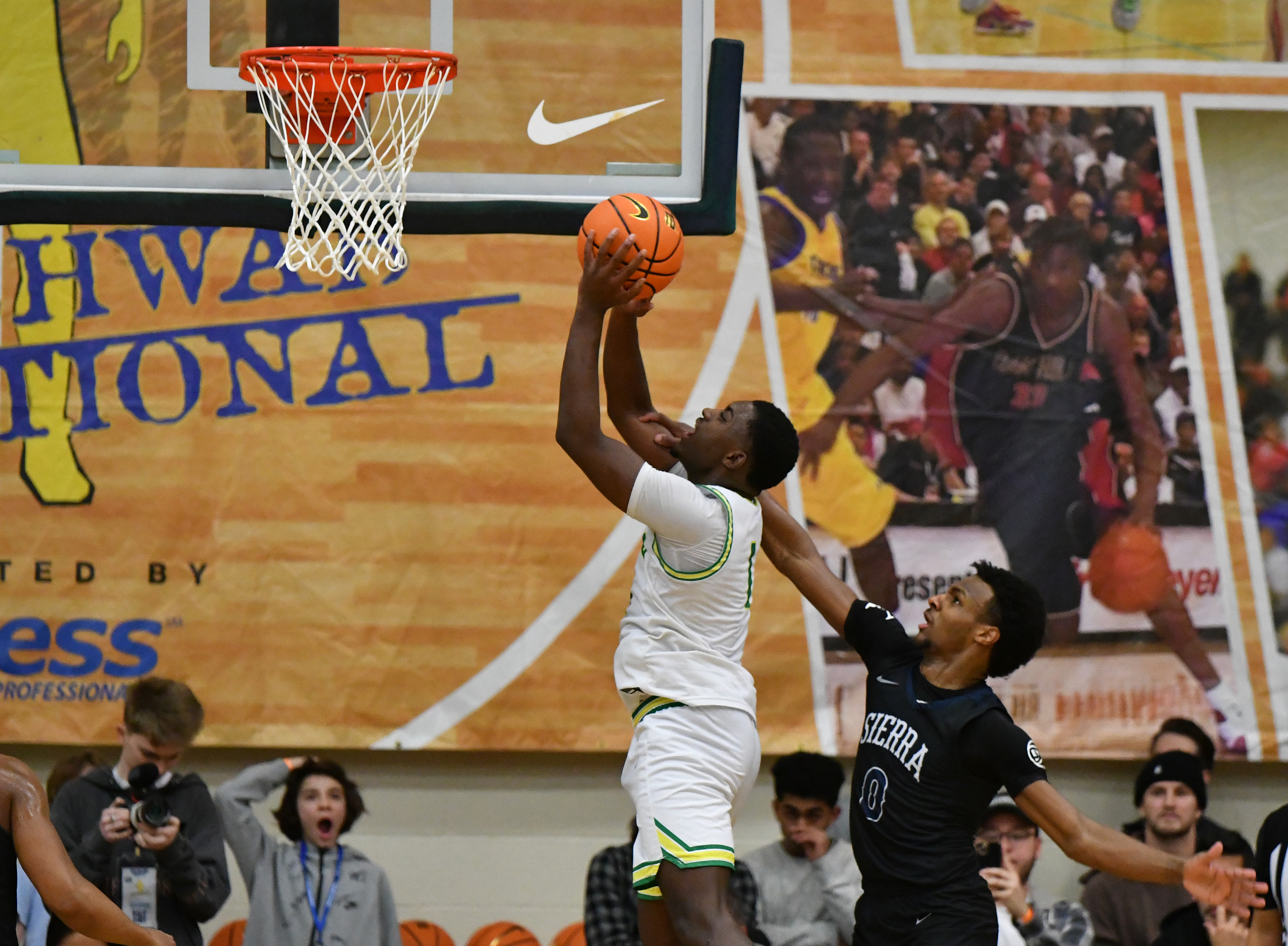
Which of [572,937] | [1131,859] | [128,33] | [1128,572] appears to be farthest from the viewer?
[1128,572]

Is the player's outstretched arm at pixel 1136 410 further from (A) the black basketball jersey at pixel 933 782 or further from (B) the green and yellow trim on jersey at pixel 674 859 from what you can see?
(B) the green and yellow trim on jersey at pixel 674 859

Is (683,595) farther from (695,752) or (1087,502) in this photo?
(1087,502)

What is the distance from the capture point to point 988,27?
7.43 meters

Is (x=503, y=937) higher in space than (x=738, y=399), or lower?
lower

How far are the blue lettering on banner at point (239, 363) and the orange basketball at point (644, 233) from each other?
8.91ft

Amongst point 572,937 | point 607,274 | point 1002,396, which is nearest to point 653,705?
point 607,274

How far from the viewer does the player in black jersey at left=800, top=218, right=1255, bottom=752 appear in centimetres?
734

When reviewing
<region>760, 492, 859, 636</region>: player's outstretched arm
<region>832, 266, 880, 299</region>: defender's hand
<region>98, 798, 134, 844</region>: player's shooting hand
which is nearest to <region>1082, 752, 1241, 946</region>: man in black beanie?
<region>832, 266, 880, 299</region>: defender's hand

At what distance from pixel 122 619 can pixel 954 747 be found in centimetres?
420

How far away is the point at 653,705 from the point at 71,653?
357 centimetres

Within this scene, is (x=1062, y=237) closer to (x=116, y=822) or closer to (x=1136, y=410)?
(x=1136, y=410)

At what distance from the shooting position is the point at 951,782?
414 cm

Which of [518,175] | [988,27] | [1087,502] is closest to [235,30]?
[518,175]

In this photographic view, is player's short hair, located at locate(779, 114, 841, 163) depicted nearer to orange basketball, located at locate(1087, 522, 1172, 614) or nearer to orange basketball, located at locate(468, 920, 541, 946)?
orange basketball, located at locate(1087, 522, 1172, 614)
